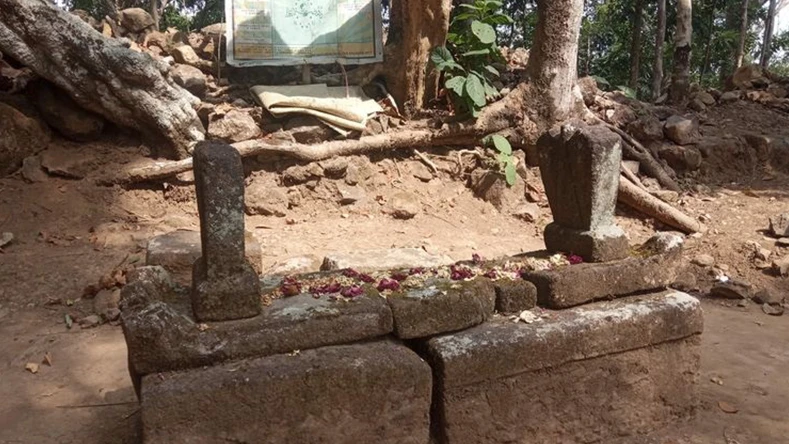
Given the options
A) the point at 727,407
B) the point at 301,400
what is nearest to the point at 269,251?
the point at 301,400

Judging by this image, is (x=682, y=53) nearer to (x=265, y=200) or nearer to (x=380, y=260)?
(x=265, y=200)

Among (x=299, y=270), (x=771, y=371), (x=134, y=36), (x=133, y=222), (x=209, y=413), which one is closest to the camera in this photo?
(x=209, y=413)

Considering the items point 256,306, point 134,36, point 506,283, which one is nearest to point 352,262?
point 506,283

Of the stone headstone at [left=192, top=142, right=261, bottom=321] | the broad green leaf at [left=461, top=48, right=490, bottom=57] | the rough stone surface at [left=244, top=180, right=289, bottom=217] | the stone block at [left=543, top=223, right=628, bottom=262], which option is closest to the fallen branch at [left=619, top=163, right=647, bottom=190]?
the broad green leaf at [left=461, top=48, right=490, bottom=57]

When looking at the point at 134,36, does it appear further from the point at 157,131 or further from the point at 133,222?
the point at 133,222

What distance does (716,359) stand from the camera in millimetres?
4281

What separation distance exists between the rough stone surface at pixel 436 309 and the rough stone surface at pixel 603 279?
39 centimetres

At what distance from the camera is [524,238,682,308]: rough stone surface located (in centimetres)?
314

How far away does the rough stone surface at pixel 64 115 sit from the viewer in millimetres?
6902

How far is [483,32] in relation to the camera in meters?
7.70

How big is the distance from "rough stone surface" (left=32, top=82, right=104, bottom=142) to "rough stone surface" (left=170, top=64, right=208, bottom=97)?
1.17 m

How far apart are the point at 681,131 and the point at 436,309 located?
7053mm

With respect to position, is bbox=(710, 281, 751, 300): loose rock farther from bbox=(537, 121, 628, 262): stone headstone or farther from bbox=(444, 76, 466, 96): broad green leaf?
bbox=(444, 76, 466, 96): broad green leaf

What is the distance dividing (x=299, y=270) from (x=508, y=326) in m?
2.77
